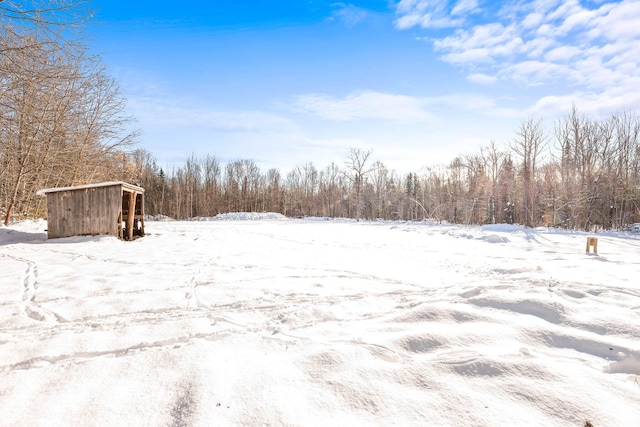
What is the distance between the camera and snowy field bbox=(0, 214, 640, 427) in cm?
169

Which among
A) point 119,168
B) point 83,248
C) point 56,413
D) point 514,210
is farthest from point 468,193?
point 56,413

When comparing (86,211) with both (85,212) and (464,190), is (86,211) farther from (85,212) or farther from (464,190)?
(464,190)

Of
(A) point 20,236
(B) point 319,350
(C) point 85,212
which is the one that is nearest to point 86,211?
(C) point 85,212

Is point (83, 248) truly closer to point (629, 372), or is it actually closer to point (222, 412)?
point (222, 412)

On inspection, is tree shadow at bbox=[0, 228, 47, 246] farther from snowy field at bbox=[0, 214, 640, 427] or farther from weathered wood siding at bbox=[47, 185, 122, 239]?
snowy field at bbox=[0, 214, 640, 427]

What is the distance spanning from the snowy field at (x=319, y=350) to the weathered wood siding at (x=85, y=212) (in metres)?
5.34

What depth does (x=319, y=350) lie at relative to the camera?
2391 millimetres

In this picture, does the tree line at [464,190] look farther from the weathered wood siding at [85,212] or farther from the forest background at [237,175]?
the weathered wood siding at [85,212]

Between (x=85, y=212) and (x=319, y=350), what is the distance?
34.8ft

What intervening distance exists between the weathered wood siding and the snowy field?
534 centimetres

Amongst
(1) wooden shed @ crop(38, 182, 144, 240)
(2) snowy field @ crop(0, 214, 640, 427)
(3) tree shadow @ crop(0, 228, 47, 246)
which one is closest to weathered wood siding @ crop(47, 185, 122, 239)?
(1) wooden shed @ crop(38, 182, 144, 240)

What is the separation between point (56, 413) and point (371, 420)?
1736 millimetres

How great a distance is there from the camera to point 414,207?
1781 inches

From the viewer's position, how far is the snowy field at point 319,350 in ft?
5.54
